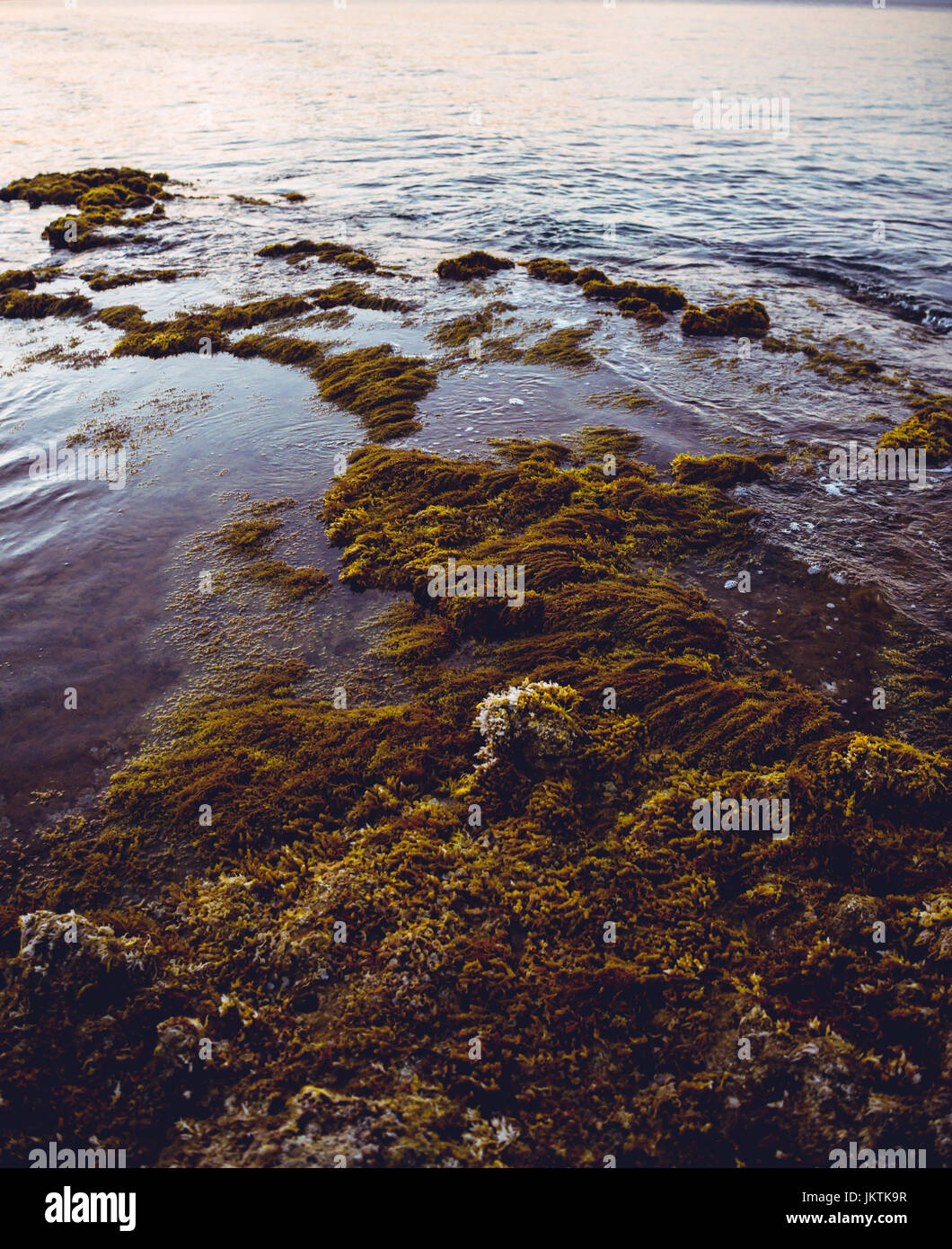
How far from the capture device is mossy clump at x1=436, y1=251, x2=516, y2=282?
53.1ft

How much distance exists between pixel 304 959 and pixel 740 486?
25.1 feet

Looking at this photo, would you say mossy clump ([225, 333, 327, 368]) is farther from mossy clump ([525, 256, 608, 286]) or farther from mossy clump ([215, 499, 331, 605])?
mossy clump ([525, 256, 608, 286])

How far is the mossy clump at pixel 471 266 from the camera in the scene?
53.1ft

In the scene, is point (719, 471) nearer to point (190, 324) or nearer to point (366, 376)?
point (366, 376)

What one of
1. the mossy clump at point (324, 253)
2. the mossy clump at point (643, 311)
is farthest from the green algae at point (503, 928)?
the mossy clump at point (324, 253)

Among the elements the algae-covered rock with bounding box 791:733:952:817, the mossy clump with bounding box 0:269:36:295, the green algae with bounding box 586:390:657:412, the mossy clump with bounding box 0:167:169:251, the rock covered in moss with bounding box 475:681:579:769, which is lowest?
the algae-covered rock with bounding box 791:733:952:817

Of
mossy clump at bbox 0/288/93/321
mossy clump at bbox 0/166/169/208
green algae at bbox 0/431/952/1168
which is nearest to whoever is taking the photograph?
green algae at bbox 0/431/952/1168

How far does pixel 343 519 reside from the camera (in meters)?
8.26

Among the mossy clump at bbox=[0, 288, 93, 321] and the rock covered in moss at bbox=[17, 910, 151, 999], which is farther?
the mossy clump at bbox=[0, 288, 93, 321]

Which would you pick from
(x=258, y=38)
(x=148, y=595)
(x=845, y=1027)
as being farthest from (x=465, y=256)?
(x=258, y=38)

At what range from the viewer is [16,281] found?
15633 millimetres

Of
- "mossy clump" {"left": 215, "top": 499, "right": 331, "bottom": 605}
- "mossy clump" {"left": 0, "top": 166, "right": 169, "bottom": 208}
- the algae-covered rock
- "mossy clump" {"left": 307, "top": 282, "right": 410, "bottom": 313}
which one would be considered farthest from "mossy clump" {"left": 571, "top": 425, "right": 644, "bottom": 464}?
"mossy clump" {"left": 0, "top": 166, "right": 169, "bottom": 208}

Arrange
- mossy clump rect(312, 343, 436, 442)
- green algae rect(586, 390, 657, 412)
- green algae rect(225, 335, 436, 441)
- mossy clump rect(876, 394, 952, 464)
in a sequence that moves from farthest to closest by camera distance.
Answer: green algae rect(586, 390, 657, 412), green algae rect(225, 335, 436, 441), mossy clump rect(312, 343, 436, 442), mossy clump rect(876, 394, 952, 464)

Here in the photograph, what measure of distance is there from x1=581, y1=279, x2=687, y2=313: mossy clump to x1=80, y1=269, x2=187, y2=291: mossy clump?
31.9ft
